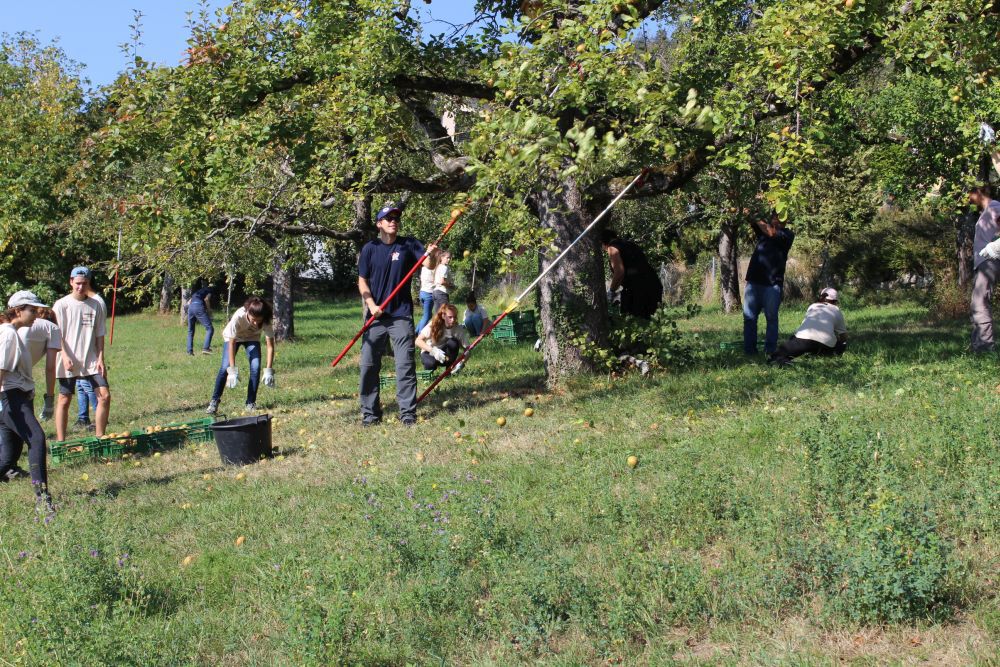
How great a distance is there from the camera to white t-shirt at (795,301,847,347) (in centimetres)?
1029

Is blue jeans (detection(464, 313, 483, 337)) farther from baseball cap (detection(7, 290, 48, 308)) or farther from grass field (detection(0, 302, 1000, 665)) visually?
baseball cap (detection(7, 290, 48, 308))

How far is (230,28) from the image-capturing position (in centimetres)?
947

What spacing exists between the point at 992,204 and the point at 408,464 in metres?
6.62

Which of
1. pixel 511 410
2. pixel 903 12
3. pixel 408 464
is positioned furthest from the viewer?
pixel 511 410

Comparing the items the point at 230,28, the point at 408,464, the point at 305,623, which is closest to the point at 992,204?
the point at 408,464

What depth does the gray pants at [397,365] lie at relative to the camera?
355 inches

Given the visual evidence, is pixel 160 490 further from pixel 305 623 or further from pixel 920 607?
pixel 920 607

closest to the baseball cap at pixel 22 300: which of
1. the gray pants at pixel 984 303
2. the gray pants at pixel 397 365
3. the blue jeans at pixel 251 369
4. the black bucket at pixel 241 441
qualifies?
the black bucket at pixel 241 441

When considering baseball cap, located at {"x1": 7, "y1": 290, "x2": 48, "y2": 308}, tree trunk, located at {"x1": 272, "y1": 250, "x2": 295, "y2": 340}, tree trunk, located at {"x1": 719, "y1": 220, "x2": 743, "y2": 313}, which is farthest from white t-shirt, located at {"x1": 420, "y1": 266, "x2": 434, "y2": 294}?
tree trunk, located at {"x1": 719, "y1": 220, "x2": 743, "y2": 313}

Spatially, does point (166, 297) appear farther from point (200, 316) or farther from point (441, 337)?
point (441, 337)

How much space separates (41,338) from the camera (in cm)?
822

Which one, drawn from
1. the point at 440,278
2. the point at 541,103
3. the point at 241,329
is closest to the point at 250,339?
the point at 241,329

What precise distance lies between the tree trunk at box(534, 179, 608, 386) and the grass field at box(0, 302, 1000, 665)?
5.92 ft

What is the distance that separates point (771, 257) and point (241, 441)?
6.30 metres
